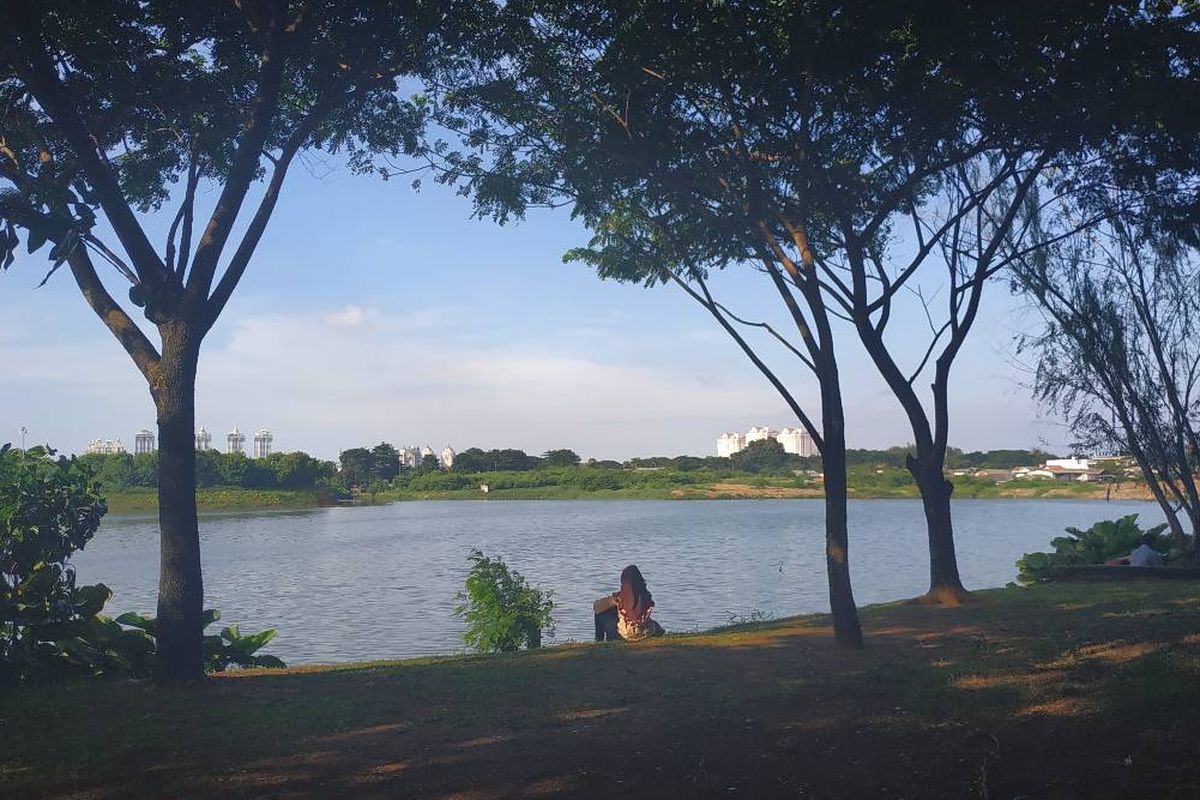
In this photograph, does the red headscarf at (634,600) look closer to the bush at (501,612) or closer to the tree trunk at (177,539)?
the bush at (501,612)

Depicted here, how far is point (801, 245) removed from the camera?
1076 centimetres

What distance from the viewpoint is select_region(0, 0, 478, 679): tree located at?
28.9 feet

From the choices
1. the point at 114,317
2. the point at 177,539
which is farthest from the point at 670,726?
the point at 114,317

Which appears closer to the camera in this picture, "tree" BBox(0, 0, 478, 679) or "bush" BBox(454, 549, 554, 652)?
"tree" BBox(0, 0, 478, 679)

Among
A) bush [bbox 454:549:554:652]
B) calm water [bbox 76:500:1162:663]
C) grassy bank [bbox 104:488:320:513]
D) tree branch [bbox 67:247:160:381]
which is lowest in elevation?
calm water [bbox 76:500:1162:663]

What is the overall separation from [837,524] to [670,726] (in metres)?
4.08

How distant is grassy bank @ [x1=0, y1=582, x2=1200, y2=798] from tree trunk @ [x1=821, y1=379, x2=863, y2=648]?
1.12ft

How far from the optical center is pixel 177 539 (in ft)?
28.8

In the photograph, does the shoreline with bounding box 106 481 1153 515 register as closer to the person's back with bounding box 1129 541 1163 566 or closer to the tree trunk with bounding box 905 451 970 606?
the person's back with bounding box 1129 541 1163 566

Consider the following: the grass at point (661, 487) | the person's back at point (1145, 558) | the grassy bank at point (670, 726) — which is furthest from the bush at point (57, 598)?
the grass at point (661, 487)

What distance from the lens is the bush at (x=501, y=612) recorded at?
547 inches

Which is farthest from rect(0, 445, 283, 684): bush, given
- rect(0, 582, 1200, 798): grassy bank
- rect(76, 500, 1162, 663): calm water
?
rect(76, 500, 1162, 663): calm water

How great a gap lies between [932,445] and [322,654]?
8.82 m

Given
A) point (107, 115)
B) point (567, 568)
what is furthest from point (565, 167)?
point (567, 568)
